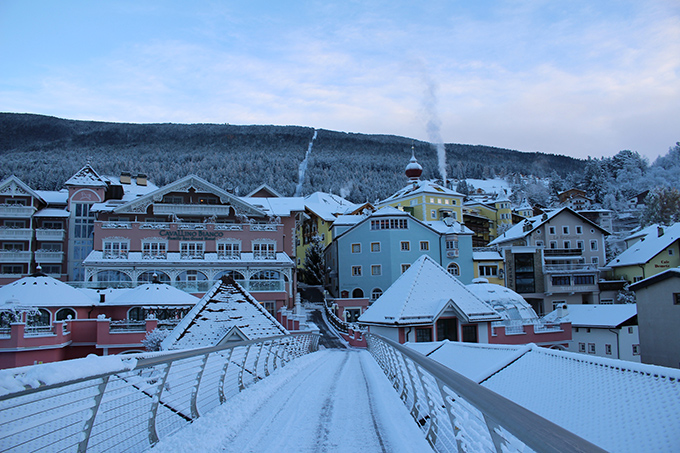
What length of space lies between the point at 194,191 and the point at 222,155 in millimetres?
134095

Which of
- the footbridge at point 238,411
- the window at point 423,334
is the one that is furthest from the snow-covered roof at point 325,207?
the footbridge at point 238,411

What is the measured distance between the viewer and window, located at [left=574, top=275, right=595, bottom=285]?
66.6m

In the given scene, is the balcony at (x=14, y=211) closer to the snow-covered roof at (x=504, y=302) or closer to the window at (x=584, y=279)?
the snow-covered roof at (x=504, y=302)

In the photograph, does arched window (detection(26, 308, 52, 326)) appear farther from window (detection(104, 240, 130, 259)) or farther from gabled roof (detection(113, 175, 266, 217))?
gabled roof (detection(113, 175, 266, 217))

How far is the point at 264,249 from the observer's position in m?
48.0

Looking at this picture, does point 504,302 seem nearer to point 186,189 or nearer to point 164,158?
point 186,189

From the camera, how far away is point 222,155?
179 m

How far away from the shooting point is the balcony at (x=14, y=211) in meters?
51.6

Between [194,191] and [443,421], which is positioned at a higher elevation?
[194,191]

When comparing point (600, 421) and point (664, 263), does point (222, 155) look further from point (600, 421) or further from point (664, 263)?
point (600, 421)

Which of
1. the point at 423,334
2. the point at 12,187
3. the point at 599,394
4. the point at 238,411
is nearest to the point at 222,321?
the point at 238,411

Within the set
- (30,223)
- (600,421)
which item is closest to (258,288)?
(30,223)

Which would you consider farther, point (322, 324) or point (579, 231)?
point (579, 231)

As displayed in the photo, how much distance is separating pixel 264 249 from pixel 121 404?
4287 centimetres
